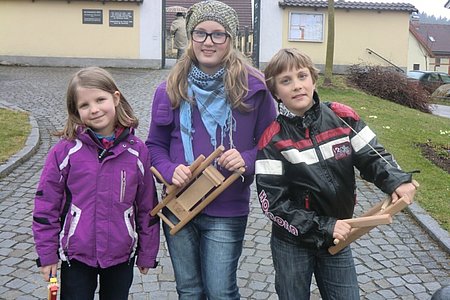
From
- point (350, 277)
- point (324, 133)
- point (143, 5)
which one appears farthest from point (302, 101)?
point (143, 5)

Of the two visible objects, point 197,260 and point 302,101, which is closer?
point 302,101

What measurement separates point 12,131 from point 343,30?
17.0m

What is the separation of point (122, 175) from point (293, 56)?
1031mm

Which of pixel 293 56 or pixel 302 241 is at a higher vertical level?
pixel 293 56

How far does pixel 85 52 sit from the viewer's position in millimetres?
22297

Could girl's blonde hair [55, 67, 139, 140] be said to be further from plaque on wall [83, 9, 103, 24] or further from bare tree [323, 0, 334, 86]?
plaque on wall [83, 9, 103, 24]

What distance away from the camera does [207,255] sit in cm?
272

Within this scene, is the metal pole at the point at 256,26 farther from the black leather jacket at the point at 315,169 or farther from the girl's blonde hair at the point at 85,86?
the black leather jacket at the point at 315,169

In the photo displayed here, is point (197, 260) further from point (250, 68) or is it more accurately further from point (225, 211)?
point (250, 68)

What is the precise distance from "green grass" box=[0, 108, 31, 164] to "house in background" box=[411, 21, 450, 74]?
5292 centimetres

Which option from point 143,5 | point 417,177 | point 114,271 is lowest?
point 417,177

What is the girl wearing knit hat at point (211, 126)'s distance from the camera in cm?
268

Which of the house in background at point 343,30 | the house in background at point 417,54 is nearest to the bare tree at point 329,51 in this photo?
the house in background at point 343,30

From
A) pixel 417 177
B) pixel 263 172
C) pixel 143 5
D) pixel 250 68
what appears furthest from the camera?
pixel 143 5
